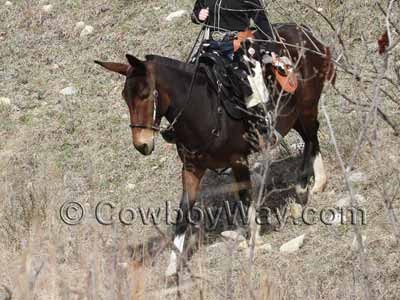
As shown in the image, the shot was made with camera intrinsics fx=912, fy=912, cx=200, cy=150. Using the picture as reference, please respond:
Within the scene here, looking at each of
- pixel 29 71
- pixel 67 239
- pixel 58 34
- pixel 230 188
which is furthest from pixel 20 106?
pixel 67 239

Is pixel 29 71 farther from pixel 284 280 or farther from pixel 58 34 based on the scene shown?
pixel 284 280

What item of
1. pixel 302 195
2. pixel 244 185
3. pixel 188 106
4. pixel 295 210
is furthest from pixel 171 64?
pixel 302 195

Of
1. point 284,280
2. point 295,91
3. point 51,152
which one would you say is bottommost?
point 51,152

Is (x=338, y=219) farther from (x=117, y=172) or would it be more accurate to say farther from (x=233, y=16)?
(x=117, y=172)

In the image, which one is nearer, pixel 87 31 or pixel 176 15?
pixel 176 15

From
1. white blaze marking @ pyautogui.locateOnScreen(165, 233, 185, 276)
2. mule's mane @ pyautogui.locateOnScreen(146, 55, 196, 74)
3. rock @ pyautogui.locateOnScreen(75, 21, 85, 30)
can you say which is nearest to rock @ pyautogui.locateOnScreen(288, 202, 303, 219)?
white blaze marking @ pyautogui.locateOnScreen(165, 233, 185, 276)

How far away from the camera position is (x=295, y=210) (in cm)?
797

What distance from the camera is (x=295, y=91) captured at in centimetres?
791

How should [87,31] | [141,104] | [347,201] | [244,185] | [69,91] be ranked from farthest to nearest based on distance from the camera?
[87,31]
[69,91]
[347,201]
[244,185]
[141,104]

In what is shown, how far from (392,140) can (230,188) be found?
61.9 inches

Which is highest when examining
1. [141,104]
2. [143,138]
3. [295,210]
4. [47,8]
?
[141,104]

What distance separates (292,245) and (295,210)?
0.76 metres

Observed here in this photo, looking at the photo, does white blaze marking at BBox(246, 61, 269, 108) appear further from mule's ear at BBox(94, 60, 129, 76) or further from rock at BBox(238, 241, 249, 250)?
rock at BBox(238, 241, 249, 250)

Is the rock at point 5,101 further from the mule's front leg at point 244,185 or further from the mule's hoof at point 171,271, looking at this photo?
the mule's hoof at point 171,271
